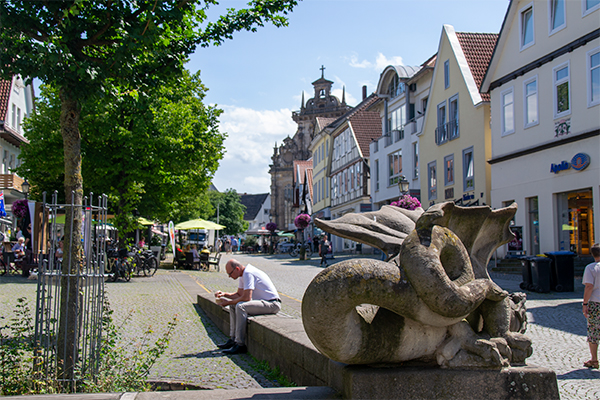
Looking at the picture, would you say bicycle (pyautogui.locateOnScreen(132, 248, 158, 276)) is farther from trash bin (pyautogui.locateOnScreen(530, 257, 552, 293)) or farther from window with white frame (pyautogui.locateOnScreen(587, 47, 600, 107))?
window with white frame (pyautogui.locateOnScreen(587, 47, 600, 107))

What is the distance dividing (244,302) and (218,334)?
164cm

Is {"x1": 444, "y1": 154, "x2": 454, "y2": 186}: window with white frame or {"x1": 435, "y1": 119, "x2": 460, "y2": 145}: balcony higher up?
{"x1": 435, "y1": 119, "x2": 460, "y2": 145}: balcony

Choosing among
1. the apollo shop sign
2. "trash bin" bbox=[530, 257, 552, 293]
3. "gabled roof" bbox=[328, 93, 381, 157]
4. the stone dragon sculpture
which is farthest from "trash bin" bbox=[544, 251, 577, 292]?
"gabled roof" bbox=[328, 93, 381, 157]

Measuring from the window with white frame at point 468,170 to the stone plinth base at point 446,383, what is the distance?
935 inches

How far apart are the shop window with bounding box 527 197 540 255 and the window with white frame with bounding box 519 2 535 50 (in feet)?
19.6

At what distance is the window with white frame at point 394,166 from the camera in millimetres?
36094

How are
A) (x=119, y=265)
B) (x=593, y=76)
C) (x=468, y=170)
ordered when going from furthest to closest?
1. (x=468, y=170)
2. (x=119, y=265)
3. (x=593, y=76)

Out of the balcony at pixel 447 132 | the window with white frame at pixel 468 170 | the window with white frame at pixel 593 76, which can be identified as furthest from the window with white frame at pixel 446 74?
the window with white frame at pixel 593 76

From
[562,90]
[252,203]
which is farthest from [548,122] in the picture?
[252,203]

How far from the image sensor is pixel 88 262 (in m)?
5.22

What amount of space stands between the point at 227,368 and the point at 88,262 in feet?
7.40

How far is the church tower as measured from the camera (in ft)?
334

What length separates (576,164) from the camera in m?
18.6

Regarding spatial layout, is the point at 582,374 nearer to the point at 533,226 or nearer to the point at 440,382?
the point at 440,382
